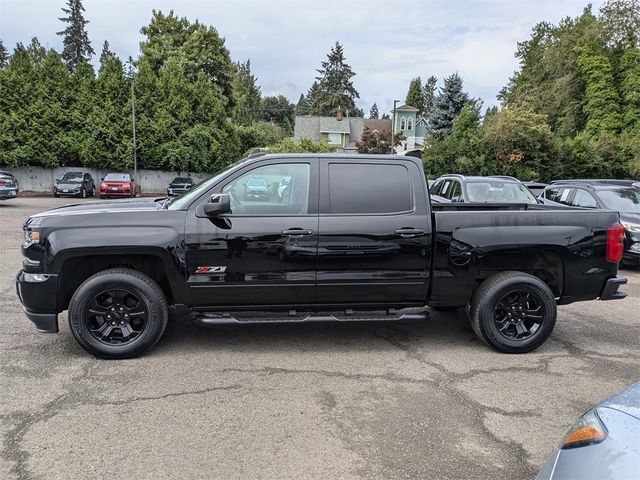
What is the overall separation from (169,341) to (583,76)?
1828 inches

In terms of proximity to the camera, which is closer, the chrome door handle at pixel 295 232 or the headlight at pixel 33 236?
the headlight at pixel 33 236

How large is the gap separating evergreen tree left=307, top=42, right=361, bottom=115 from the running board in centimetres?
8211

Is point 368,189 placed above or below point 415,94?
below

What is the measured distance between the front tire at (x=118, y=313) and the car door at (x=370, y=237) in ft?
5.31

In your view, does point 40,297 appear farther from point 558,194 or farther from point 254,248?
point 558,194

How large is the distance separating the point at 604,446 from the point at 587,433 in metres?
0.15

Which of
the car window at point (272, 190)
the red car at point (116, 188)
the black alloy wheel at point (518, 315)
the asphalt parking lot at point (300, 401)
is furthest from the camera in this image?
the red car at point (116, 188)

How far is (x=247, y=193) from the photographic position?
16.2ft

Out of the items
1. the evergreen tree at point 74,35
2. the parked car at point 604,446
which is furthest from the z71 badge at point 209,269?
the evergreen tree at point 74,35

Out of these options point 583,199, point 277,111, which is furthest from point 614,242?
point 277,111

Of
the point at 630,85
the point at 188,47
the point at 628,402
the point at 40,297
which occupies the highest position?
the point at 188,47

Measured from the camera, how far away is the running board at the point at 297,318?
15.6 ft

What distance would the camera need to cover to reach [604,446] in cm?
190

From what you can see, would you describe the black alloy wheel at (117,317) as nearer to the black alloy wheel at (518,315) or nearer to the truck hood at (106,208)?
the truck hood at (106,208)
